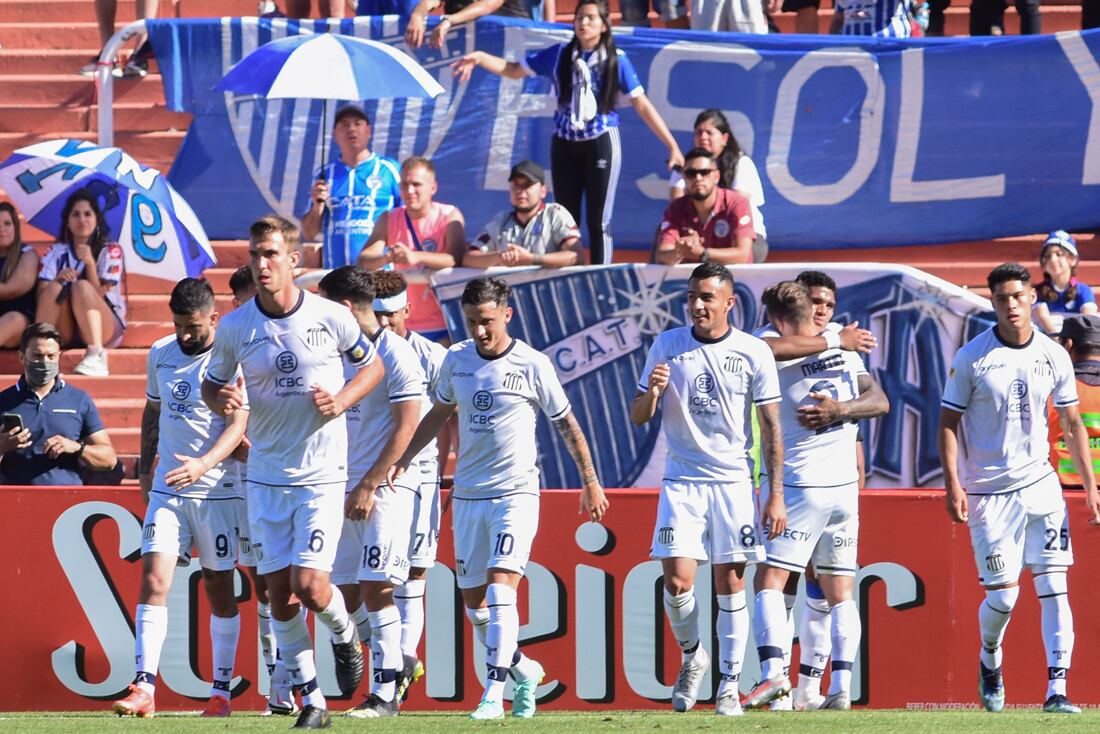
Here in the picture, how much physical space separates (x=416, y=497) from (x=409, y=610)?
2.10 feet

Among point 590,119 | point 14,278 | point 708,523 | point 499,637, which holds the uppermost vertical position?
point 590,119

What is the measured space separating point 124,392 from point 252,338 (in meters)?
5.66

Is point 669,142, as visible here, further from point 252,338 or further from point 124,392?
point 252,338

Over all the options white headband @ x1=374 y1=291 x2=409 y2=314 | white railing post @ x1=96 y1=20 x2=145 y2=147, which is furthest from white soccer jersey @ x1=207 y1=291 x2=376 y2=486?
white railing post @ x1=96 y1=20 x2=145 y2=147

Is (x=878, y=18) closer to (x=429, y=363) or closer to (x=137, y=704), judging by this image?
(x=429, y=363)

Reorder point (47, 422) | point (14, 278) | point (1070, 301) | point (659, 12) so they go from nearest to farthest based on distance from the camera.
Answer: point (47, 422) → point (1070, 301) → point (14, 278) → point (659, 12)

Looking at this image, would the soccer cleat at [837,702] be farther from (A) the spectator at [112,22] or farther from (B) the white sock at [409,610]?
(A) the spectator at [112,22]

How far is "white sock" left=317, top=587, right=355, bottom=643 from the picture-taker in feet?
26.9

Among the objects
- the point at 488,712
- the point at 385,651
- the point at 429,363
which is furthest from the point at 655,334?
the point at 488,712

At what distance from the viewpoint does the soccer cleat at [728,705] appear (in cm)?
869

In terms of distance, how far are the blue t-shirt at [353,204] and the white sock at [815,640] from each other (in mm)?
4525

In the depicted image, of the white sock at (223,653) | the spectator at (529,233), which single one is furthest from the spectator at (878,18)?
the white sock at (223,653)

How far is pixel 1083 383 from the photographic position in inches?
414

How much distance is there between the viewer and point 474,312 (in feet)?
28.7
